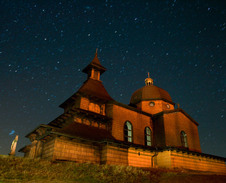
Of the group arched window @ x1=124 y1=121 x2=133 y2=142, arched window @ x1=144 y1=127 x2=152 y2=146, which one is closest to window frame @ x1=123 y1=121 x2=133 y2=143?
arched window @ x1=124 y1=121 x2=133 y2=142

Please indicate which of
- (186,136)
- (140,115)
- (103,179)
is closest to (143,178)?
(103,179)

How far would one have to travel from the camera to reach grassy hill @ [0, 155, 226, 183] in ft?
39.5

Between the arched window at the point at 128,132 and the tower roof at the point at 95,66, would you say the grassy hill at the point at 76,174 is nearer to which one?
the arched window at the point at 128,132

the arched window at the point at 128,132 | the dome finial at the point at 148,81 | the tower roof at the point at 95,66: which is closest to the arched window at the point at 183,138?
the arched window at the point at 128,132

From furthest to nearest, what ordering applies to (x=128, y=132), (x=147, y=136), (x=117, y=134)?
(x=147, y=136)
(x=128, y=132)
(x=117, y=134)

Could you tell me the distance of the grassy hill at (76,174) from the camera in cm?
1205

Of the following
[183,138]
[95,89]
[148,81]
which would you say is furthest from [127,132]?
[148,81]

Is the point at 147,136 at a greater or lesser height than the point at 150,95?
lesser

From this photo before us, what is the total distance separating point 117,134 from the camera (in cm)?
2497

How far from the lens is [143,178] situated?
15.1m

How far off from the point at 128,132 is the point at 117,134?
2511 millimetres

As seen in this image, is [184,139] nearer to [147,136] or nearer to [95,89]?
[147,136]

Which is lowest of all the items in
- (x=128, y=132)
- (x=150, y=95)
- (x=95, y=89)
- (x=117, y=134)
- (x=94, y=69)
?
(x=117, y=134)

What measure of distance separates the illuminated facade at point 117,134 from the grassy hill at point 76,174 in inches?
147
